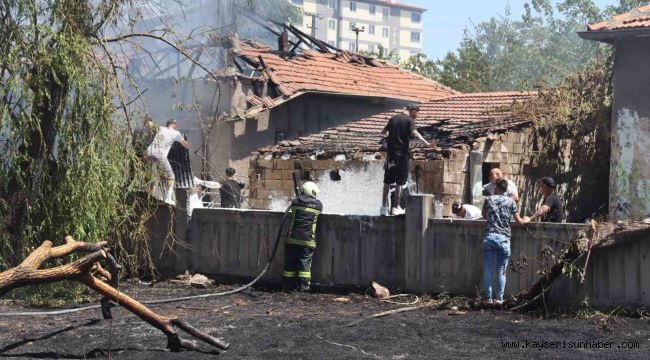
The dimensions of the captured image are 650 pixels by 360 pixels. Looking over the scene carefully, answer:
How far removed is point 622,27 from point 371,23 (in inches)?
4360

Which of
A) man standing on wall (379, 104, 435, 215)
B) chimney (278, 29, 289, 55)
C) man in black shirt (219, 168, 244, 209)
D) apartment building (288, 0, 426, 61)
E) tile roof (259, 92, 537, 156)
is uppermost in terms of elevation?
apartment building (288, 0, 426, 61)

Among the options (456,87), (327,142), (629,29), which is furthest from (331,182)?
(456,87)

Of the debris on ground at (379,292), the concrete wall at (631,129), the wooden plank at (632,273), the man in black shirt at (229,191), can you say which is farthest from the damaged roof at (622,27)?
the debris on ground at (379,292)

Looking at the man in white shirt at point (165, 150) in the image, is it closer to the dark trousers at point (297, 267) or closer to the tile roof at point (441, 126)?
the dark trousers at point (297, 267)

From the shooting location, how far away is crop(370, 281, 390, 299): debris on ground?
13039 millimetres

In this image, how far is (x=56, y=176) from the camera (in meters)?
12.9

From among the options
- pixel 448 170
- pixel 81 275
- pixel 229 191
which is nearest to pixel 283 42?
pixel 229 191

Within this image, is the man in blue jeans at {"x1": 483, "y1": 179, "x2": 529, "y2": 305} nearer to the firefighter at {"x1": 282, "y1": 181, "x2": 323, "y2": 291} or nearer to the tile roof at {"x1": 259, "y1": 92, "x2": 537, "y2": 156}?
the firefighter at {"x1": 282, "y1": 181, "x2": 323, "y2": 291}

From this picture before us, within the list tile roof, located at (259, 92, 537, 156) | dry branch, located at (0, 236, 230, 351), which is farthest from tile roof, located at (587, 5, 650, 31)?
dry branch, located at (0, 236, 230, 351)

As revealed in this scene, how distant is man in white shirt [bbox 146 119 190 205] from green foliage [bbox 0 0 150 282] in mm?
670

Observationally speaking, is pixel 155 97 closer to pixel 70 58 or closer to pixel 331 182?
pixel 331 182

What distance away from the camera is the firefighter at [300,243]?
13.8 meters

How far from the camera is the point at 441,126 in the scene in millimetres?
21625

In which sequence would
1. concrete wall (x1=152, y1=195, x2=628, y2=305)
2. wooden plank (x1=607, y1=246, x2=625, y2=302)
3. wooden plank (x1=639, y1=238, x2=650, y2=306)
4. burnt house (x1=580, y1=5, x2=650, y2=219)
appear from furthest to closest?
1. burnt house (x1=580, y1=5, x2=650, y2=219)
2. concrete wall (x1=152, y1=195, x2=628, y2=305)
3. wooden plank (x1=607, y1=246, x2=625, y2=302)
4. wooden plank (x1=639, y1=238, x2=650, y2=306)
